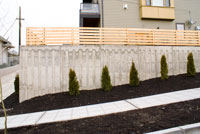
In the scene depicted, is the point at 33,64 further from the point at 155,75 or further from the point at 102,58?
the point at 155,75

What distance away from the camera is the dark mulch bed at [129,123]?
287 cm

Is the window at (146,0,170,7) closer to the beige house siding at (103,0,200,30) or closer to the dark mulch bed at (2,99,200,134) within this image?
the beige house siding at (103,0,200,30)

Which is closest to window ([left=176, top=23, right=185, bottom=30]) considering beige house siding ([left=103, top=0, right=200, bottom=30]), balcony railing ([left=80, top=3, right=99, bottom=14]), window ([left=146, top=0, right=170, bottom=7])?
beige house siding ([left=103, top=0, right=200, bottom=30])

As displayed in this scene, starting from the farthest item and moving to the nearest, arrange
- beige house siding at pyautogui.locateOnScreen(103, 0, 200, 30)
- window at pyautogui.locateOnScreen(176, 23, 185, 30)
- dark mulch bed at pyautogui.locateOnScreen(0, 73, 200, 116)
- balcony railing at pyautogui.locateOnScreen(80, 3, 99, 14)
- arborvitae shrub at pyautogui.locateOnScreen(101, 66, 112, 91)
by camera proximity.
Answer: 1. window at pyautogui.locateOnScreen(176, 23, 185, 30)
2. balcony railing at pyautogui.locateOnScreen(80, 3, 99, 14)
3. beige house siding at pyautogui.locateOnScreen(103, 0, 200, 30)
4. arborvitae shrub at pyautogui.locateOnScreen(101, 66, 112, 91)
5. dark mulch bed at pyautogui.locateOnScreen(0, 73, 200, 116)

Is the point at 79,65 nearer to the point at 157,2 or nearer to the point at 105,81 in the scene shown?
the point at 105,81

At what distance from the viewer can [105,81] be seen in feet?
20.1

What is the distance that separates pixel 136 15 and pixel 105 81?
8.60 m

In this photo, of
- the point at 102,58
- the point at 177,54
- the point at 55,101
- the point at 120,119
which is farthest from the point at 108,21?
the point at 120,119

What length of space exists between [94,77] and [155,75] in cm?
392

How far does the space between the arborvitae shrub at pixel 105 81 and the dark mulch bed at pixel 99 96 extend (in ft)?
0.80

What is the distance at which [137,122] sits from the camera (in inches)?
123

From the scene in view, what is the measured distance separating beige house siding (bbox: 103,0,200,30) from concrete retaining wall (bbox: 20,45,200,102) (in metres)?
4.89

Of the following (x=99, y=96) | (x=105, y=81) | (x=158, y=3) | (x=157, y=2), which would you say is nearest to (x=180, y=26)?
(x=158, y=3)

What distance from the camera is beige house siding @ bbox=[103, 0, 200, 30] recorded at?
1086 cm
